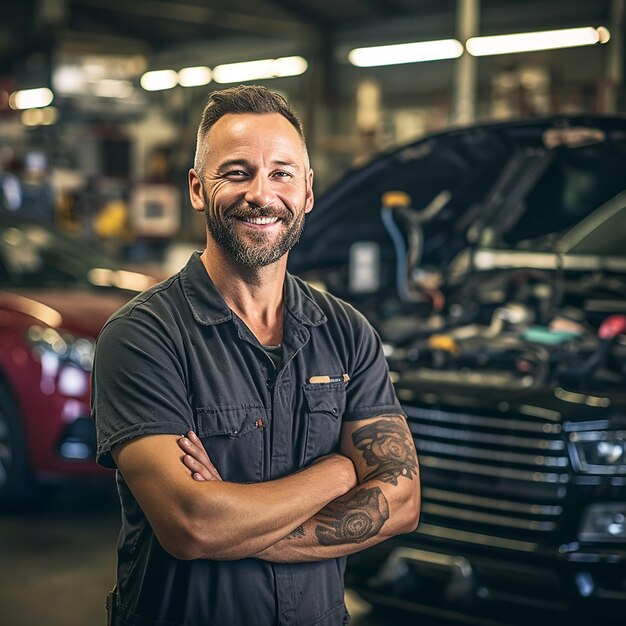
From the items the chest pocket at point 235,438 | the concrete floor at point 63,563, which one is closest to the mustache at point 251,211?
the chest pocket at point 235,438

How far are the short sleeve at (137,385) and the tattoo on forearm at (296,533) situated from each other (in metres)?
0.28

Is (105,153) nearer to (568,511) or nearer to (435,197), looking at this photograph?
(435,197)

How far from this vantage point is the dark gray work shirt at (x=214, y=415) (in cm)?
181

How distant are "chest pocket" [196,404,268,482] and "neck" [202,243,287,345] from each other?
182mm

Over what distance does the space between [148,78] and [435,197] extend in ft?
56.2

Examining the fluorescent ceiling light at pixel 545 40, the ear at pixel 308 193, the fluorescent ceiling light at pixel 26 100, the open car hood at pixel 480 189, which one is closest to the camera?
the ear at pixel 308 193

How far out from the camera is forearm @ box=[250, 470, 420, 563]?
6.11ft

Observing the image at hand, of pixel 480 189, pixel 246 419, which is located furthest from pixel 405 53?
pixel 246 419

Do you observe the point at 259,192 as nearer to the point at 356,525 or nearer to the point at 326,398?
the point at 326,398

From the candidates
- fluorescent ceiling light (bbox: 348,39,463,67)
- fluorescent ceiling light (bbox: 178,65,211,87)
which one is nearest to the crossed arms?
fluorescent ceiling light (bbox: 348,39,463,67)

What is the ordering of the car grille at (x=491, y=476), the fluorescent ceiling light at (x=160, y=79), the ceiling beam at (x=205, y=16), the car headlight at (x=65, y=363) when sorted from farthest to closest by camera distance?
the fluorescent ceiling light at (x=160, y=79) → the ceiling beam at (x=205, y=16) → the car headlight at (x=65, y=363) → the car grille at (x=491, y=476)

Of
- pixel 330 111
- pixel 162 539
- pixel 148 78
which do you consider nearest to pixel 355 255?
pixel 162 539

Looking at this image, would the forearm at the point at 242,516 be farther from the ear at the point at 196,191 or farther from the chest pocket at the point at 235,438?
the ear at the point at 196,191

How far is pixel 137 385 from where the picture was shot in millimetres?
1807
